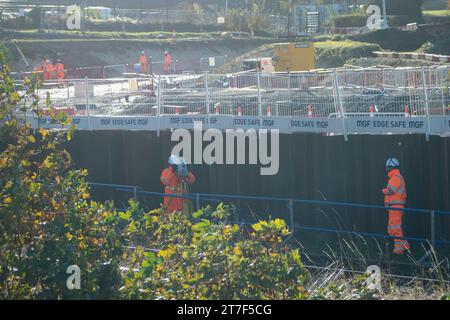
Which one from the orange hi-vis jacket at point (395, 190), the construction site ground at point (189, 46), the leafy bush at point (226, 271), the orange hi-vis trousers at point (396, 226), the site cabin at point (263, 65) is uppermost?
the construction site ground at point (189, 46)

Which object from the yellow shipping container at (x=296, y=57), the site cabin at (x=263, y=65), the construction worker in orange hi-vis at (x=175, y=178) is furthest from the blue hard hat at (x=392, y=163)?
the yellow shipping container at (x=296, y=57)

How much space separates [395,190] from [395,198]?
0.16 metres

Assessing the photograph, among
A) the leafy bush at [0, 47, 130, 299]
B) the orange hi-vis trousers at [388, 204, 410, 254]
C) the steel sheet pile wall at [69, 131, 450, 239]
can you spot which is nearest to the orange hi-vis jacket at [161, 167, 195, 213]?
the steel sheet pile wall at [69, 131, 450, 239]

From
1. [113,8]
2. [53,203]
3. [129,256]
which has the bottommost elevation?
[129,256]

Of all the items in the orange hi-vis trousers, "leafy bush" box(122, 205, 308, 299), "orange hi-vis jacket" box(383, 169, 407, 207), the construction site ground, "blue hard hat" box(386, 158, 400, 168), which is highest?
the construction site ground

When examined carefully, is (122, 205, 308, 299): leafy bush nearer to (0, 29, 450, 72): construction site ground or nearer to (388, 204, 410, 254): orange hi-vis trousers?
(388, 204, 410, 254): orange hi-vis trousers

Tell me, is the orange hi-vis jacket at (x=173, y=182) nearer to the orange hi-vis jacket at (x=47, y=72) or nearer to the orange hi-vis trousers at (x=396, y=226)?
the orange hi-vis trousers at (x=396, y=226)

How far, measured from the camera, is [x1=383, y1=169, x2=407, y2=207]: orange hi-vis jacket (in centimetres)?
1338

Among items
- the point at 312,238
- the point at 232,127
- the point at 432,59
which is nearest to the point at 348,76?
the point at 232,127

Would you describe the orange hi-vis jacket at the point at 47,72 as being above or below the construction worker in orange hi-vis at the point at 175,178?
above

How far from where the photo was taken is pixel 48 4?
64250mm

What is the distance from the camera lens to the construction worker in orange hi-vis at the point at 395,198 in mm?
13211
